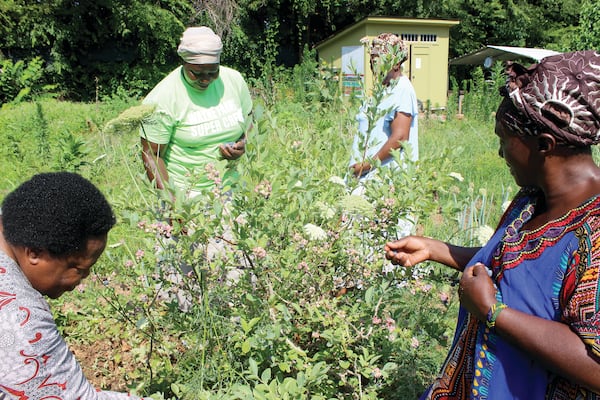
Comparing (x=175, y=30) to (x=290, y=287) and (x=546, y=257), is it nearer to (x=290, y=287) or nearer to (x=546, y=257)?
(x=290, y=287)

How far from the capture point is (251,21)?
17984 mm

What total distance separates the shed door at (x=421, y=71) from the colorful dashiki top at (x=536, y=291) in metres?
14.5

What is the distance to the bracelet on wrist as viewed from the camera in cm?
110

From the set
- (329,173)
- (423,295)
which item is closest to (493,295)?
(423,295)

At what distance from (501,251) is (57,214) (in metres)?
1.02

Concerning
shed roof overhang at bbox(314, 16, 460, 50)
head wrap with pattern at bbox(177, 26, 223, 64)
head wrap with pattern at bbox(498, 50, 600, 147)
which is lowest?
head wrap with pattern at bbox(498, 50, 600, 147)

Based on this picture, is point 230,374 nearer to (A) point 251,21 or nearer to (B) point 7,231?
(B) point 7,231

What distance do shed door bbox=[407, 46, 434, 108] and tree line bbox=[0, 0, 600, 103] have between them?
3295 mm

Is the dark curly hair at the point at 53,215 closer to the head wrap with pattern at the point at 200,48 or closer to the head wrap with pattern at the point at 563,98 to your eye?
the head wrap with pattern at the point at 563,98

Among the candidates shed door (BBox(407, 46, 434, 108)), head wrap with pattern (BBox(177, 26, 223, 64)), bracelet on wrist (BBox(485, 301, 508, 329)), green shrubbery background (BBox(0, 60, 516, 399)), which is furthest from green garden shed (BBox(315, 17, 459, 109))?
bracelet on wrist (BBox(485, 301, 508, 329))

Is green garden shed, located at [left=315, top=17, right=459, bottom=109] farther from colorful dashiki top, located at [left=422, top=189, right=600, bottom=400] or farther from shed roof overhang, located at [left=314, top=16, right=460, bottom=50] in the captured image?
colorful dashiki top, located at [left=422, top=189, right=600, bottom=400]

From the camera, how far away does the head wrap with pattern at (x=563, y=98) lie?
1.03 meters

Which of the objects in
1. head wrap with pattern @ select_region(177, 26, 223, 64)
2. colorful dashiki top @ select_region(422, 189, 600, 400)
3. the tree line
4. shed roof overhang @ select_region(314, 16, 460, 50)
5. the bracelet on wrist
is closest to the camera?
colorful dashiki top @ select_region(422, 189, 600, 400)

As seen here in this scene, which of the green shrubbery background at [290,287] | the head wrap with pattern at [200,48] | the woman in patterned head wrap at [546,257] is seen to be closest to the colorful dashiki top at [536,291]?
the woman in patterned head wrap at [546,257]
